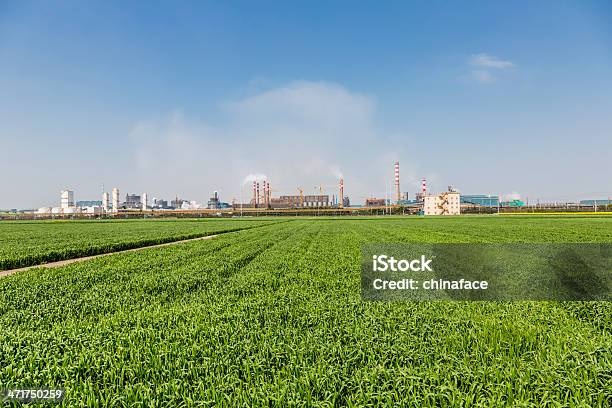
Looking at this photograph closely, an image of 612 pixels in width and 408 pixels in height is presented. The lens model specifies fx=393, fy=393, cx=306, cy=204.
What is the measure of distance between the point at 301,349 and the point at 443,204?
6531 inches

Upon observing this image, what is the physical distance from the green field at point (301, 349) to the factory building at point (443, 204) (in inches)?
6270

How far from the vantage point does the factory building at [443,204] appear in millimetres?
159000

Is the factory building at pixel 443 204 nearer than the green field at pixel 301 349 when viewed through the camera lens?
No

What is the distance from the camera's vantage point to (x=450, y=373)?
15.5ft

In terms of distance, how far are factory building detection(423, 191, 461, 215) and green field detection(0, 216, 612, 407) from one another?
159 metres

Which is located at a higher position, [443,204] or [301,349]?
[443,204]

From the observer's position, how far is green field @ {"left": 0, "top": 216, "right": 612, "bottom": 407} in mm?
4367

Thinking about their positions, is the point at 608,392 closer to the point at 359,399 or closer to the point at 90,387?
the point at 359,399

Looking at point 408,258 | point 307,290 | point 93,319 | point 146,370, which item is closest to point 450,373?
point 146,370

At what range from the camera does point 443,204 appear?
162m

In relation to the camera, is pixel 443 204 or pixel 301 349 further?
pixel 443 204

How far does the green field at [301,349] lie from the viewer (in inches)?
172

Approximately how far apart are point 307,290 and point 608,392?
7.07 m

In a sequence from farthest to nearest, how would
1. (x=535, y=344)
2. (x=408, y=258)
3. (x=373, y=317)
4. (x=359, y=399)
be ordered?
(x=408, y=258) < (x=373, y=317) < (x=535, y=344) < (x=359, y=399)
